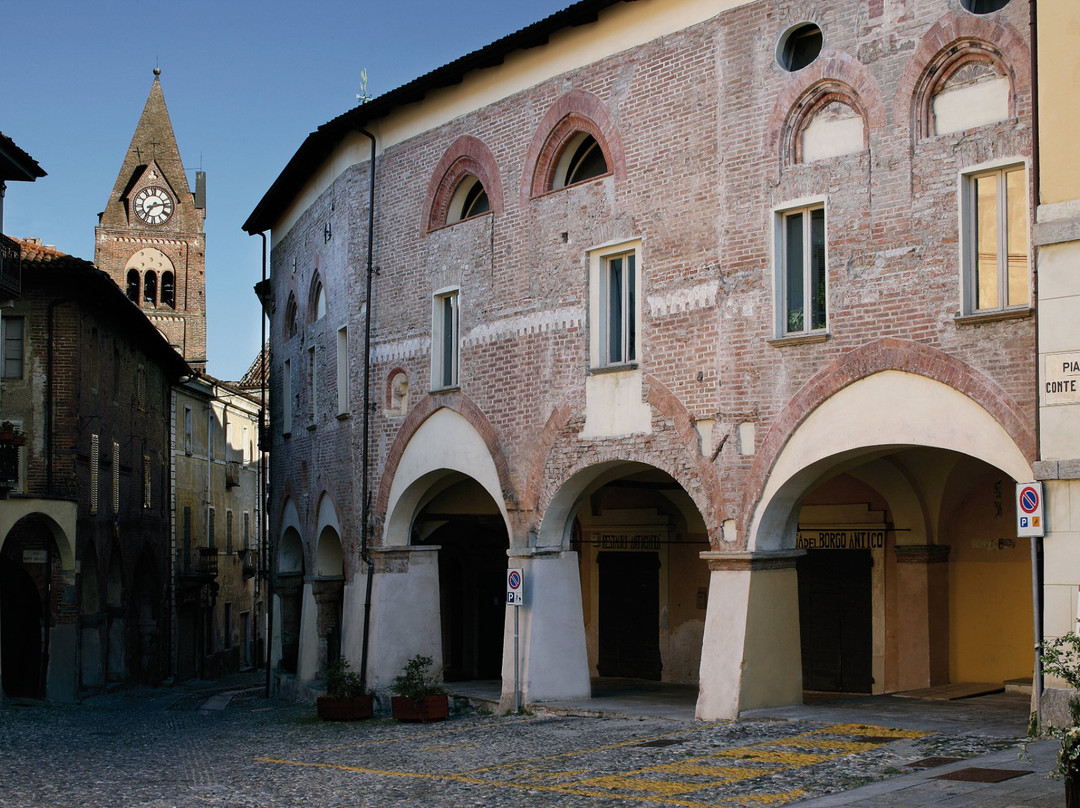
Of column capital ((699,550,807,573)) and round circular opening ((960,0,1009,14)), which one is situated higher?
round circular opening ((960,0,1009,14))

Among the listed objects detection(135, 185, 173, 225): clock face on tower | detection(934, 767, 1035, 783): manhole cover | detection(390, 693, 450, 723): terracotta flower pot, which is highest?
detection(135, 185, 173, 225): clock face on tower

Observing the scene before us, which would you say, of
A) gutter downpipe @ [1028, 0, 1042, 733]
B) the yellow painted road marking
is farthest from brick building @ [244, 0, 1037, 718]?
the yellow painted road marking

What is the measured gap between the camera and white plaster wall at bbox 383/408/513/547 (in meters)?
19.6

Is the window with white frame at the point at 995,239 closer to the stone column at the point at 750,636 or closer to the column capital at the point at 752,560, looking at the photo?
the column capital at the point at 752,560

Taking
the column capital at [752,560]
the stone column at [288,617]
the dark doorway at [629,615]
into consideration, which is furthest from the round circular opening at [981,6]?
the stone column at [288,617]

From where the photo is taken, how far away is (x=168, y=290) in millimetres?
67875

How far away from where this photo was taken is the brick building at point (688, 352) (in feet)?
45.1

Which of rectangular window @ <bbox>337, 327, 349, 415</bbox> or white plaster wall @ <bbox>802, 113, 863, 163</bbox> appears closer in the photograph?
white plaster wall @ <bbox>802, 113, 863, 163</bbox>

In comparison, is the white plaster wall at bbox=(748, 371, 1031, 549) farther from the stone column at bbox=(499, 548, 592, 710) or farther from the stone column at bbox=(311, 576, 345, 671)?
the stone column at bbox=(311, 576, 345, 671)

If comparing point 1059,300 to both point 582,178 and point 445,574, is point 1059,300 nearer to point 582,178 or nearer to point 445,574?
point 582,178

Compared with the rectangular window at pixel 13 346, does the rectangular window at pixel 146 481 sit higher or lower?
lower

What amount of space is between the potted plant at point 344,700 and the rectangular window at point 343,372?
17.5 feet

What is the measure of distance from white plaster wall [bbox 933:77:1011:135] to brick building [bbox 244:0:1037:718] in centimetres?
3

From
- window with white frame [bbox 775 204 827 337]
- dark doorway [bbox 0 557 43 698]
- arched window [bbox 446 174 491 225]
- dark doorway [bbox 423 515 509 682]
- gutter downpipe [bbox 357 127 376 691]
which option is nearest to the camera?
window with white frame [bbox 775 204 827 337]
